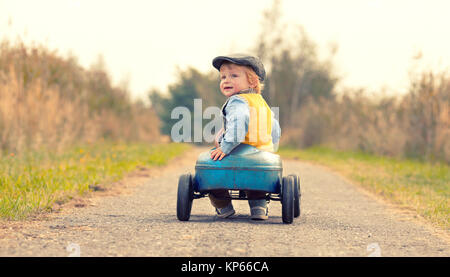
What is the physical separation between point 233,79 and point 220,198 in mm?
1126

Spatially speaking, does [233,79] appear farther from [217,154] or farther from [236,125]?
[217,154]

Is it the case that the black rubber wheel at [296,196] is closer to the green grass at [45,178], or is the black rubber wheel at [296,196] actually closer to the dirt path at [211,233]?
the dirt path at [211,233]

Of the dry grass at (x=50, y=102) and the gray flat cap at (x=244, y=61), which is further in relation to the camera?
the dry grass at (x=50, y=102)

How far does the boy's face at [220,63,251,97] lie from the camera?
17.1 feet

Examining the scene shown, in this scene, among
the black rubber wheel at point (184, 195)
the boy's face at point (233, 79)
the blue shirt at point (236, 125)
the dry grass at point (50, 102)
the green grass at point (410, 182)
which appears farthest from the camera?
the dry grass at point (50, 102)

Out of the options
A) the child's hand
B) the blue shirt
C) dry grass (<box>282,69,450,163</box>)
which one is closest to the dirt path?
the child's hand

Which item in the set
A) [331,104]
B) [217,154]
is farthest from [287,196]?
[331,104]

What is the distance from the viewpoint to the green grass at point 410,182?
21.8 ft

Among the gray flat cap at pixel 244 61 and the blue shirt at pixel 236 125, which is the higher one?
the gray flat cap at pixel 244 61

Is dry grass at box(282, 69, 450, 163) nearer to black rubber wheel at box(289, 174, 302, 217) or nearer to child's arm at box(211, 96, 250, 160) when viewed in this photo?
black rubber wheel at box(289, 174, 302, 217)

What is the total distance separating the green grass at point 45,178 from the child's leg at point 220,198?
5.54 feet

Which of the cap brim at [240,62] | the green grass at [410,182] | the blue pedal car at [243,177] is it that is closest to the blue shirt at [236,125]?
the blue pedal car at [243,177]

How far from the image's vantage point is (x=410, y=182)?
9.80 m

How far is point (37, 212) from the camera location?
17.8ft
